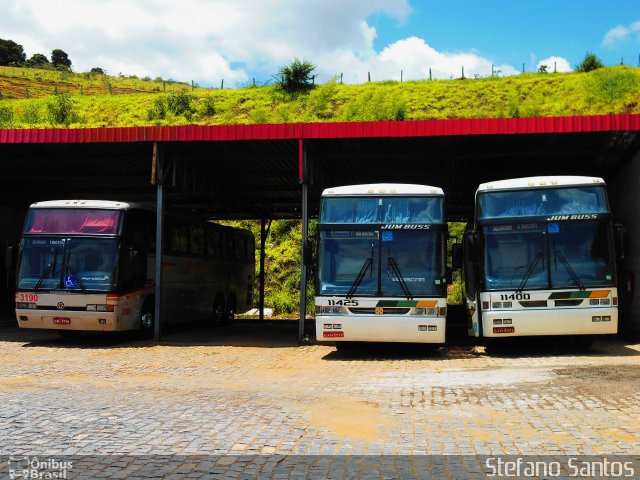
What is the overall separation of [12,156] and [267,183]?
7.84m

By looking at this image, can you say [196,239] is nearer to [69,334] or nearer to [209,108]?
[69,334]

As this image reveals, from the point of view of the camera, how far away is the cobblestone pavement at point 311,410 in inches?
222

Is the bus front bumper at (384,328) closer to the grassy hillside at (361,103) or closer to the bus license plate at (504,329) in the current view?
the bus license plate at (504,329)

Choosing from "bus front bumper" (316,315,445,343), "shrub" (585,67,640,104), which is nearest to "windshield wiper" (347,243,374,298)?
"bus front bumper" (316,315,445,343)

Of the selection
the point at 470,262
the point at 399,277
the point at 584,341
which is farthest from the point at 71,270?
the point at 584,341

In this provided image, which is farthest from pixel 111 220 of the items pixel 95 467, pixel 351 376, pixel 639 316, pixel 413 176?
pixel 639 316

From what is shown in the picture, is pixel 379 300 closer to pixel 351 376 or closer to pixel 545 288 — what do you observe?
pixel 351 376

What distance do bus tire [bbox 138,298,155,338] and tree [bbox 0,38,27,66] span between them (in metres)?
103

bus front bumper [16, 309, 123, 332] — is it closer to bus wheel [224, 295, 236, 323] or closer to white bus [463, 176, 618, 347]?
white bus [463, 176, 618, 347]

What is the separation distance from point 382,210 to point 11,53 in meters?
115

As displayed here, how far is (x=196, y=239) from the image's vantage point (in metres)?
20.8

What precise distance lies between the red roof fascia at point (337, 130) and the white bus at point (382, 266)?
7.90 ft

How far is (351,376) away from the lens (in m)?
10.6

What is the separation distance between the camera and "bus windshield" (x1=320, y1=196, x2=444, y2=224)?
12.9 metres
